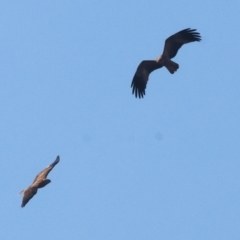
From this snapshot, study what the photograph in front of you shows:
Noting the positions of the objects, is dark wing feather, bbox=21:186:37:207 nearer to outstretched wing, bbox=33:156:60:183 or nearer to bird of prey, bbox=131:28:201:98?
outstretched wing, bbox=33:156:60:183

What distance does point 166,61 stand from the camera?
75.5 ft

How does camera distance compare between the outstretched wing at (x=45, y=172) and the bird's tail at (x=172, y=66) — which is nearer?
the outstretched wing at (x=45, y=172)

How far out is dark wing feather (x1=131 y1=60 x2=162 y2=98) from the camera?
78.5ft

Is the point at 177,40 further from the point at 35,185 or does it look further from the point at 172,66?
the point at 35,185

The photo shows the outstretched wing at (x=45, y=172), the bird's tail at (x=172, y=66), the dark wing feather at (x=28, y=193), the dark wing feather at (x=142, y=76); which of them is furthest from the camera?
the dark wing feather at (x=142, y=76)

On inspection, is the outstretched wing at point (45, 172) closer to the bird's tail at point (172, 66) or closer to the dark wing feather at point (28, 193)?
the dark wing feather at point (28, 193)

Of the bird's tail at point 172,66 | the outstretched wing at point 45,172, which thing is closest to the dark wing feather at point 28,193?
the outstretched wing at point 45,172

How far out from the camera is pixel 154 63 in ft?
78.0

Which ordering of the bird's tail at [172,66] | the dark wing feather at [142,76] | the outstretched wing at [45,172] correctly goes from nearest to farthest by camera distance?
the outstretched wing at [45,172] < the bird's tail at [172,66] < the dark wing feather at [142,76]

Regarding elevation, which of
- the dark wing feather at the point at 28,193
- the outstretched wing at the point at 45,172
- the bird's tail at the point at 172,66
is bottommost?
the dark wing feather at the point at 28,193

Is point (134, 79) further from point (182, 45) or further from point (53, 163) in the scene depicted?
point (53, 163)

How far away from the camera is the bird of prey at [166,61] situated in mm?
23062

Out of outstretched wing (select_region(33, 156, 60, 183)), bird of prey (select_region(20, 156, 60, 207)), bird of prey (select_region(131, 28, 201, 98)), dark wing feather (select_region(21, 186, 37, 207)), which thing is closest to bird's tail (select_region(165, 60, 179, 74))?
bird of prey (select_region(131, 28, 201, 98))

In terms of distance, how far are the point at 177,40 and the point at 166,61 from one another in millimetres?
773
